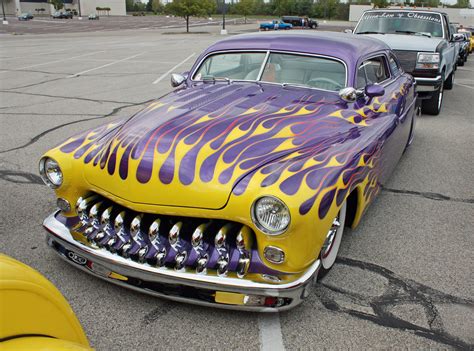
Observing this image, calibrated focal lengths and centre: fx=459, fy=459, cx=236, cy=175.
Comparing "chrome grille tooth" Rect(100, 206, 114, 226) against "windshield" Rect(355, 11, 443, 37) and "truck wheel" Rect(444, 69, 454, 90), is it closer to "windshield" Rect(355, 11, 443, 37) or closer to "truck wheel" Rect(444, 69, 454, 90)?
"windshield" Rect(355, 11, 443, 37)

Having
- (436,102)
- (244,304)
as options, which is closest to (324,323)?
(244,304)

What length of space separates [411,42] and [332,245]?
6.52 meters

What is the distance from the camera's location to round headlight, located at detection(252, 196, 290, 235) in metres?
2.51

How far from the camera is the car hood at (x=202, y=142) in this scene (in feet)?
9.03

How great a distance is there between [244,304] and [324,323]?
1.74 ft

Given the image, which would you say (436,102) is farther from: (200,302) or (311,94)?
(200,302)

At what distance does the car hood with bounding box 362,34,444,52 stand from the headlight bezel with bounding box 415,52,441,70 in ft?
0.30

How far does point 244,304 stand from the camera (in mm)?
2578

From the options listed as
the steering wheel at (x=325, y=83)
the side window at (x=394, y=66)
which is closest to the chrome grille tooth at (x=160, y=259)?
the steering wheel at (x=325, y=83)

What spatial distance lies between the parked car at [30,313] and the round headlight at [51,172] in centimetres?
164

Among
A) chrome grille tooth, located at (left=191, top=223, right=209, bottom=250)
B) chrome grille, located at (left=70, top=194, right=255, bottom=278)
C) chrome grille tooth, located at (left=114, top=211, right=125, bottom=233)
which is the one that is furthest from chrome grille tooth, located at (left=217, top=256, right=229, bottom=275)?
chrome grille tooth, located at (left=114, top=211, right=125, bottom=233)

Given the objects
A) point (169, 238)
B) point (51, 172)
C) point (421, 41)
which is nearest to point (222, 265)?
point (169, 238)

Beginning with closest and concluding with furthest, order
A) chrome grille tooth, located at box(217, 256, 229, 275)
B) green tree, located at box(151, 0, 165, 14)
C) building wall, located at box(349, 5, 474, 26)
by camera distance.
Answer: chrome grille tooth, located at box(217, 256, 229, 275)
building wall, located at box(349, 5, 474, 26)
green tree, located at box(151, 0, 165, 14)

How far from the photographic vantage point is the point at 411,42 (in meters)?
8.40
